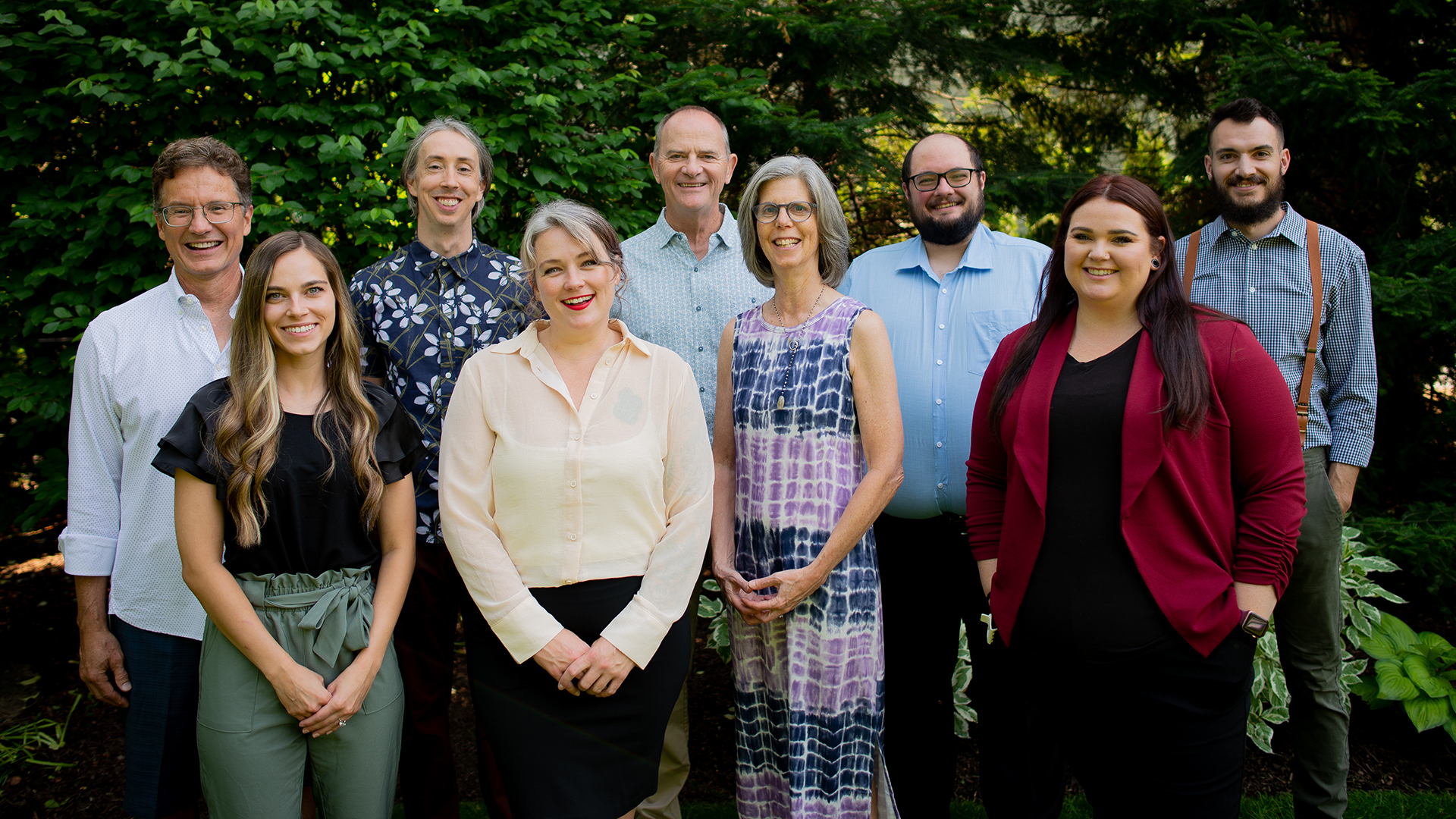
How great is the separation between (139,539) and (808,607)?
203 cm

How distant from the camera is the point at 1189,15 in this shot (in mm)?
5062

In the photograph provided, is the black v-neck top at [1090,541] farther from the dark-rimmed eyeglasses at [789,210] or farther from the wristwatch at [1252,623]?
the dark-rimmed eyeglasses at [789,210]

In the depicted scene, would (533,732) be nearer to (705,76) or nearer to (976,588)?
(976,588)

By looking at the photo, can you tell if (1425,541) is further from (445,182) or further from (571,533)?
(445,182)

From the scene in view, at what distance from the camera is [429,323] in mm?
2883

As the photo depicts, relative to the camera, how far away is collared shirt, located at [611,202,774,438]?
3176 mm

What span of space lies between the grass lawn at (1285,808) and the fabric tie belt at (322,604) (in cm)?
169

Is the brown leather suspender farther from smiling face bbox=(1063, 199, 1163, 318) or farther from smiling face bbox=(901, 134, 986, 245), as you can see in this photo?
smiling face bbox=(1063, 199, 1163, 318)

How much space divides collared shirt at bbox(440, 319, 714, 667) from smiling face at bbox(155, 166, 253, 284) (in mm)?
1022

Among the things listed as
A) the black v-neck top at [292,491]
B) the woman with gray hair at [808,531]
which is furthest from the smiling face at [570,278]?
the black v-neck top at [292,491]

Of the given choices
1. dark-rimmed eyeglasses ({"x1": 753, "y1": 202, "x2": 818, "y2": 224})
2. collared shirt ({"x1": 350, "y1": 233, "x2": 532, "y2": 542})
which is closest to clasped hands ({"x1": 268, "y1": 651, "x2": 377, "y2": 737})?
collared shirt ({"x1": 350, "y1": 233, "x2": 532, "y2": 542})

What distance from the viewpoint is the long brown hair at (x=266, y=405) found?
2.17m

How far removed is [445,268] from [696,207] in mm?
960

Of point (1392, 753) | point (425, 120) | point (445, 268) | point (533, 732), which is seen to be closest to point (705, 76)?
point (425, 120)
